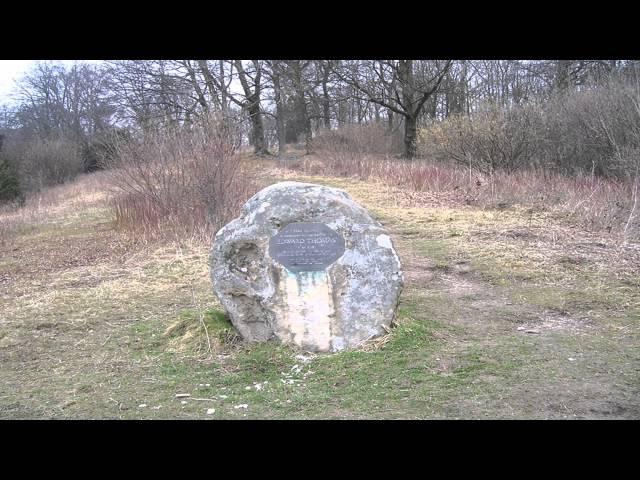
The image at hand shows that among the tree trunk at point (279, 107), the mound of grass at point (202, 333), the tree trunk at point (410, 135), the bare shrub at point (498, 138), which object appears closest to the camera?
the mound of grass at point (202, 333)

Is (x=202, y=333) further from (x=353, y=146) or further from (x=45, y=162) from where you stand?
(x=45, y=162)

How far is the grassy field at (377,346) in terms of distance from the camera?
3.86 metres

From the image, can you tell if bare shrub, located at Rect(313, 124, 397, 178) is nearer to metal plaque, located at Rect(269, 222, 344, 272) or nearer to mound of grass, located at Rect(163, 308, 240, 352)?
mound of grass, located at Rect(163, 308, 240, 352)

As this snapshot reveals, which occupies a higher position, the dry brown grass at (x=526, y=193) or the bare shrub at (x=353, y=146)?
the bare shrub at (x=353, y=146)

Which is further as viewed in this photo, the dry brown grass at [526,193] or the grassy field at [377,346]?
the dry brown grass at [526,193]

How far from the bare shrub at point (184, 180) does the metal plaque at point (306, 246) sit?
15.1 feet

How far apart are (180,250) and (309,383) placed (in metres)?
4.98

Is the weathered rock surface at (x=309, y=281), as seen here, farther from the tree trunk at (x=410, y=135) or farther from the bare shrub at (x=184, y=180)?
the tree trunk at (x=410, y=135)

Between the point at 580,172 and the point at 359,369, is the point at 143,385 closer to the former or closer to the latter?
the point at 359,369

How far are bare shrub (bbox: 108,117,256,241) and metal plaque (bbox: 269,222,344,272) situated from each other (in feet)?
15.1

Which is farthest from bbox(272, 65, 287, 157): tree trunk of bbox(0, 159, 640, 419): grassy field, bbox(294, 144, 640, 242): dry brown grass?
bbox(0, 159, 640, 419): grassy field

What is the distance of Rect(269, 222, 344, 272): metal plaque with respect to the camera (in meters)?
4.75

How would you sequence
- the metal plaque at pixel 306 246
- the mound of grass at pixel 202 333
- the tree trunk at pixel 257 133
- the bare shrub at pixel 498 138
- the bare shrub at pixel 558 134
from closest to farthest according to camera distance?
the metal plaque at pixel 306 246, the mound of grass at pixel 202 333, the bare shrub at pixel 558 134, the bare shrub at pixel 498 138, the tree trunk at pixel 257 133

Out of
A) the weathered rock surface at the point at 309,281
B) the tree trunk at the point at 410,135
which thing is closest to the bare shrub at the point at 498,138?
the tree trunk at the point at 410,135
